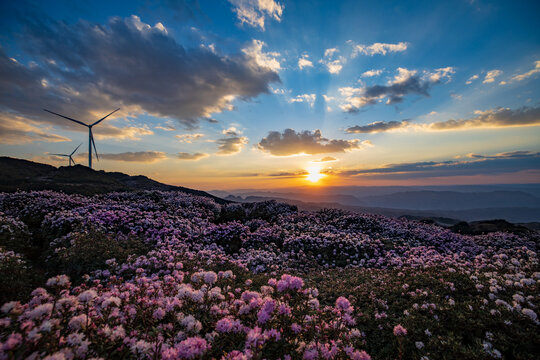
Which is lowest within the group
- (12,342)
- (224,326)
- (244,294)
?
(224,326)

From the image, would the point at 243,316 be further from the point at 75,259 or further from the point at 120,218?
the point at 120,218

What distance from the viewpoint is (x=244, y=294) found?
3.59m

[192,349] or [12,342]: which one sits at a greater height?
[12,342]

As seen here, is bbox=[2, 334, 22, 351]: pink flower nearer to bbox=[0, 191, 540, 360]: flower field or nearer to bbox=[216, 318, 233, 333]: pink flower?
bbox=[0, 191, 540, 360]: flower field

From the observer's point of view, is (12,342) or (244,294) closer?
(12,342)

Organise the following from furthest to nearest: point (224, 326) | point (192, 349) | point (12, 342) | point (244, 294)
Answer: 1. point (244, 294)
2. point (224, 326)
3. point (192, 349)
4. point (12, 342)

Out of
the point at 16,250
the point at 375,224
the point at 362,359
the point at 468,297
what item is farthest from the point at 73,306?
the point at 375,224

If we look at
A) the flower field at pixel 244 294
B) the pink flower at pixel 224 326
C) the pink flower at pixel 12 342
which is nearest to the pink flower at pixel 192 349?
the flower field at pixel 244 294

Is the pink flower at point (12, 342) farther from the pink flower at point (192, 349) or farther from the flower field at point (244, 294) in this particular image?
the pink flower at point (192, 349)

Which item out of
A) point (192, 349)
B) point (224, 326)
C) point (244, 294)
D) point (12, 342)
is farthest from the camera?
point (244, 294)

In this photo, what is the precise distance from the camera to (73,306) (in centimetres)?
307

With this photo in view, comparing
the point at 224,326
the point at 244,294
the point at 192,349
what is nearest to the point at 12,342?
the point at 192,349

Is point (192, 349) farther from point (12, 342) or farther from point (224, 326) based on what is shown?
point (12, 342)

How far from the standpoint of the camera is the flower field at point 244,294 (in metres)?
2.95
